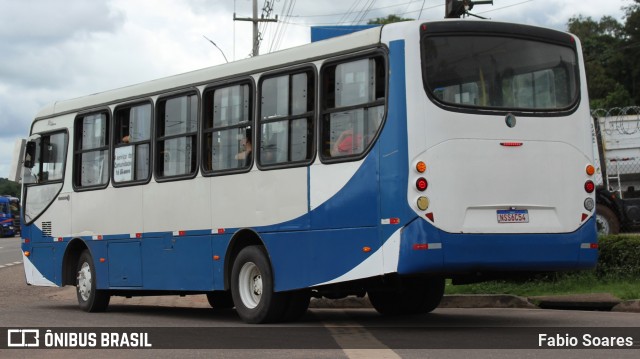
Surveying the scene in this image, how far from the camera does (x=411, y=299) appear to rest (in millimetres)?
15641

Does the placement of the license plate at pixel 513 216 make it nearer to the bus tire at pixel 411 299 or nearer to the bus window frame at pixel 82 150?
the bus tire at pixel 411 299

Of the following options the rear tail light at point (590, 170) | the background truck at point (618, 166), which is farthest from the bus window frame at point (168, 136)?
the background truck at point (618, 166)

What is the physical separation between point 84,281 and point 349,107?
6990 millimetres

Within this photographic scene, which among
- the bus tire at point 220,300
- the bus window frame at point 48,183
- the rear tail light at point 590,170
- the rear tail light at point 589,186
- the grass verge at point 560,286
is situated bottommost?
the bus tire at point 220,300

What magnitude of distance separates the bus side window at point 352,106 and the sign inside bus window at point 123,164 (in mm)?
4655

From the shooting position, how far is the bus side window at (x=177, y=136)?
15.6 metres

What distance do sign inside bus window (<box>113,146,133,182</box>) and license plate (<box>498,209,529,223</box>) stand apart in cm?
653

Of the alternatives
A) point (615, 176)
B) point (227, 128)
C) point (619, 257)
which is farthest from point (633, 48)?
point (227, 128)

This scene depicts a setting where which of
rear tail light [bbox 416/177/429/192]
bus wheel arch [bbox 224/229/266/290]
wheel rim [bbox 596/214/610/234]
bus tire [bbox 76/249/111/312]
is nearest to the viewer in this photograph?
rear tail light [bbox 416/177/429/192]

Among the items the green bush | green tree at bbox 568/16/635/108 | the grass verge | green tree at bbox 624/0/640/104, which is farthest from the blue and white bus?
green tree at bbox 624/0/640/104

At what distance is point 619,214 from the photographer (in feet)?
91.7

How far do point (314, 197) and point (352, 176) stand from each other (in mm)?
762

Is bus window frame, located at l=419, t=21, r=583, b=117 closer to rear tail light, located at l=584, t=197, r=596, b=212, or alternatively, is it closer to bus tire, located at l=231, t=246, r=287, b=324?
rear tail light, located at l=584, t=197, r=596, b=212

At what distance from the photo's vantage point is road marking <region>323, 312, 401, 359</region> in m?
10.4
